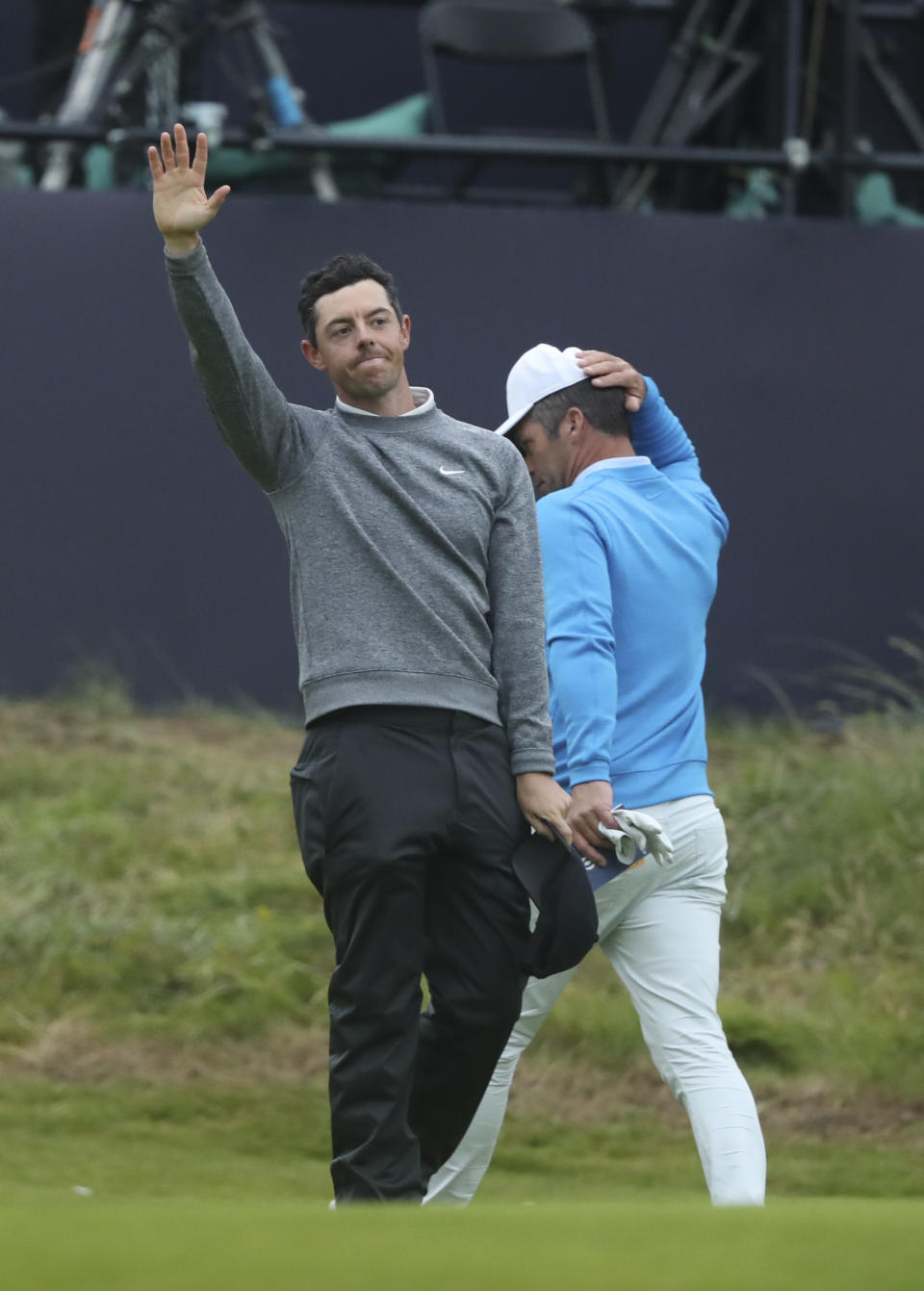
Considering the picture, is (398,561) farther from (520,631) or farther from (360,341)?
(360,341)

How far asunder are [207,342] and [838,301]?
5.56 m

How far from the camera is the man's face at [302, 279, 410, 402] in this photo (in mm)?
3564

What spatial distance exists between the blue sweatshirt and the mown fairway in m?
1.51

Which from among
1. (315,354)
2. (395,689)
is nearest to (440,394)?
(315,354)

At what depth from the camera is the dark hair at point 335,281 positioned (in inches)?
143

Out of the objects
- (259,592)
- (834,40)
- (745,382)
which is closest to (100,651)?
(259,592)

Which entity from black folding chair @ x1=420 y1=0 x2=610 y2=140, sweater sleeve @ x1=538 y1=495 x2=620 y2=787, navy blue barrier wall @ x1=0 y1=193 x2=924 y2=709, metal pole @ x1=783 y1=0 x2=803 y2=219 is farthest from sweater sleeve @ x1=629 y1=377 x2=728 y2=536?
black folding chair @ x1=420 y1=0 x2=610 y2=140

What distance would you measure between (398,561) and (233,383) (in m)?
0.41

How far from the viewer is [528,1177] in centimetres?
530

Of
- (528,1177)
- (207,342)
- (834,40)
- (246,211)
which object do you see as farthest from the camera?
(834,40)

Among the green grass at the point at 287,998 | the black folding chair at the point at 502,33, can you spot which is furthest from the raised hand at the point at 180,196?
the black folding chair at the point at 502,33

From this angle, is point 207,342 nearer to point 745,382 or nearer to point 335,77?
point 745,382

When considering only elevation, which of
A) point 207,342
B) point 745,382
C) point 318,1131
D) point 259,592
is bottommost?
point 318,1131

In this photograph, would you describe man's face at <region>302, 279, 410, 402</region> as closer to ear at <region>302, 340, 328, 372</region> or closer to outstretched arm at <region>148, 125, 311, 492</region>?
ear at <region>302, 340, 328, 372</region>
